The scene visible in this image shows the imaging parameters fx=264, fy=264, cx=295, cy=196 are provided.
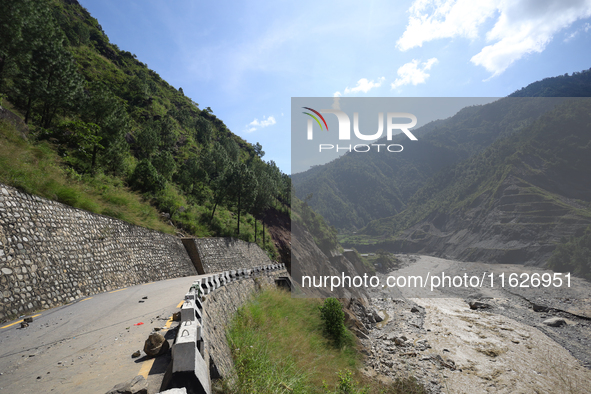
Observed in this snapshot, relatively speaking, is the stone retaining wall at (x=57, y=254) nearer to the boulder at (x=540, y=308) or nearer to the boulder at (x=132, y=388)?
the boulder at (x=132, y=388)

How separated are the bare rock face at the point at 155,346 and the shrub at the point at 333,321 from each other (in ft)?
43.7

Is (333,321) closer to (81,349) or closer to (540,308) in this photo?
(81,349)

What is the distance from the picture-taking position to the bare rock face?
157 inches

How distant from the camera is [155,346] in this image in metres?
4.05

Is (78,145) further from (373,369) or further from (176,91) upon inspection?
(176,91)

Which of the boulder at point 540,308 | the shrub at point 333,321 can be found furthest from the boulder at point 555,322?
the shrub at point 333,321

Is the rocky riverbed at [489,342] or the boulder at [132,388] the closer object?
the boulder at [132,388]

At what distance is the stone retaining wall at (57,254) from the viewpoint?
22.7ft

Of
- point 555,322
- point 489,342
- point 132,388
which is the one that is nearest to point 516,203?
point 555,322

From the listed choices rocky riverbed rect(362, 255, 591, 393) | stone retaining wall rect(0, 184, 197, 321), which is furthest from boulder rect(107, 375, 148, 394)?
rocky riverbed rect(362, 255, 591, 393)

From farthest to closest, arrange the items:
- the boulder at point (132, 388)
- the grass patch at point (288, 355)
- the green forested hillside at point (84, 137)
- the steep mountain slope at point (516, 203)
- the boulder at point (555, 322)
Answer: the steep mountain slope at point (516, 203) → the boulder at point (555, 322) → the green forested hillside at point (84, 137) → the grass patch at point (288, 355) → the boulder at point (132, 388)

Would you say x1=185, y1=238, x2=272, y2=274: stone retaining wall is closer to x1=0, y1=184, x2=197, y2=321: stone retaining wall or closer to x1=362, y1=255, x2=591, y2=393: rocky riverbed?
x1=0, y1=184, x2=197, y2=321: stone retaining wall

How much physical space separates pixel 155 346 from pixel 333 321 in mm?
13648

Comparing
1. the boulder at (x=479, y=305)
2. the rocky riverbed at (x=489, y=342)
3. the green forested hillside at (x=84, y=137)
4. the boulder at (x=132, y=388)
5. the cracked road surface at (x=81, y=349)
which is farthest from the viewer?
the boulder at (x=479, y=305)
